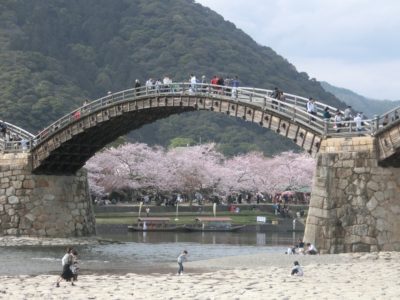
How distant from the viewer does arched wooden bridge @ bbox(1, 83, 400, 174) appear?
31.1 metres

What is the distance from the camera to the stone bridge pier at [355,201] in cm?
2923

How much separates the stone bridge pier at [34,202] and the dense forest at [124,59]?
50.6 meters

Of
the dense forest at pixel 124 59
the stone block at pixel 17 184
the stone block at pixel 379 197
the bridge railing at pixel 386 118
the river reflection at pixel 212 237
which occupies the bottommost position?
the river reflection at pixel 212 237

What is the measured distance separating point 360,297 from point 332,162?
407 inches

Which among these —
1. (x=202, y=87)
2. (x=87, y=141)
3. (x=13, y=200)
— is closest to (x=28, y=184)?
(x=13, y=200)

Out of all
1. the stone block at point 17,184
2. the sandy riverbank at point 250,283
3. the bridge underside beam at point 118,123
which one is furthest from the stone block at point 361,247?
the stone block at point 17,184

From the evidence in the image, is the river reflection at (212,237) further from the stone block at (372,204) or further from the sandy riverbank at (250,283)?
the sandy riverbank at (250,283)

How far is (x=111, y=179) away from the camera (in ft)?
246

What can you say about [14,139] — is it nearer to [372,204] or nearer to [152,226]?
[152,226]

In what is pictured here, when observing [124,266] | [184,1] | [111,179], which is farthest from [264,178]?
[184,1]

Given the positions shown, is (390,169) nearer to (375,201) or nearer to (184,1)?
(375,201)

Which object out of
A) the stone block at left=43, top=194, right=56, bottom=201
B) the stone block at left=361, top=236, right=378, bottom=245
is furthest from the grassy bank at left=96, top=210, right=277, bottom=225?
the stone block at left=361, top=236, right=378, bottom=245

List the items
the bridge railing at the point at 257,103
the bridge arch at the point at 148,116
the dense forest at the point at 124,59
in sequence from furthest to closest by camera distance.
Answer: the dense forest at the point at 124,59 < the bridge arch at the point at 148,116 < the bridge railing at the point at 257,103

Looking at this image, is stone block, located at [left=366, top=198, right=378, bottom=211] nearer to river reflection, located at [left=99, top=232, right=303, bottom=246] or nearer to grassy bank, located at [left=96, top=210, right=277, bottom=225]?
river reflection, located at [left=99, top=232, right=303, bottom=246]
